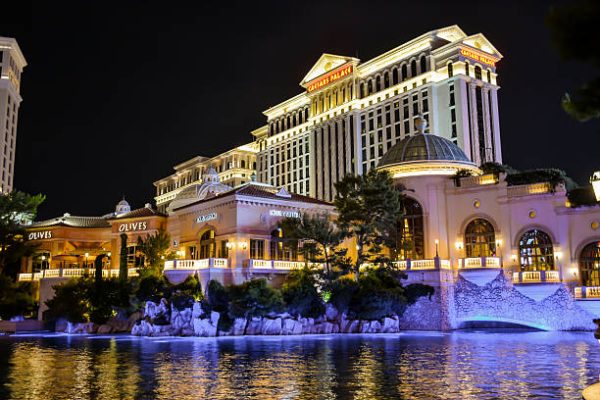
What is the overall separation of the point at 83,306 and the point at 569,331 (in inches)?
1242

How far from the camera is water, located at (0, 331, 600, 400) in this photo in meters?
15.4

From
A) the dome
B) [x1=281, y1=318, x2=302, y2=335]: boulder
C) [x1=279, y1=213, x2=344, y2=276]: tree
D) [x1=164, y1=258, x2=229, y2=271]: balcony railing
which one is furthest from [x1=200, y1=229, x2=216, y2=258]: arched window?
the dome

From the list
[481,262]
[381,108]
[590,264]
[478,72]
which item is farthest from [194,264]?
[478,72]

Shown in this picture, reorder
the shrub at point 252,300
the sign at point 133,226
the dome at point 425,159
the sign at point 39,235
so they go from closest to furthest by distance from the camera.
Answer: the shrub at point 252,300, the dome at point 425,159, the sign at point 133,226, the sign at point 39,235

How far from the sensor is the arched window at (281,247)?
42750mm

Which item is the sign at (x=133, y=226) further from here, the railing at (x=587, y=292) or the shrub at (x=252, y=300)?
the railing at (x=587, y=292)

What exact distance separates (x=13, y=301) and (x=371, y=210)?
89.7ft

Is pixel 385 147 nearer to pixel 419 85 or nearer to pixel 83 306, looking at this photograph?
pixel 419 85

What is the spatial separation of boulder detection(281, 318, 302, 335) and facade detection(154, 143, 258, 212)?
288 ft

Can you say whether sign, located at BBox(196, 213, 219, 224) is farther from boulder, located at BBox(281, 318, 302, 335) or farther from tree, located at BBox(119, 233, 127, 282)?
boulder, located at BBox(281, 318, 302, 335)

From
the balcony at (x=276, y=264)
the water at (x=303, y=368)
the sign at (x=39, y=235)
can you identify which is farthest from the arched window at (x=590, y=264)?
the sign at (x=39, y=235)

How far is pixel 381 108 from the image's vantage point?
310ft

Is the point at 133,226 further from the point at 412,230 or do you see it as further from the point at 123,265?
the point at 412,230

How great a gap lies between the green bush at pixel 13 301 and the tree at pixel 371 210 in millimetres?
24849
